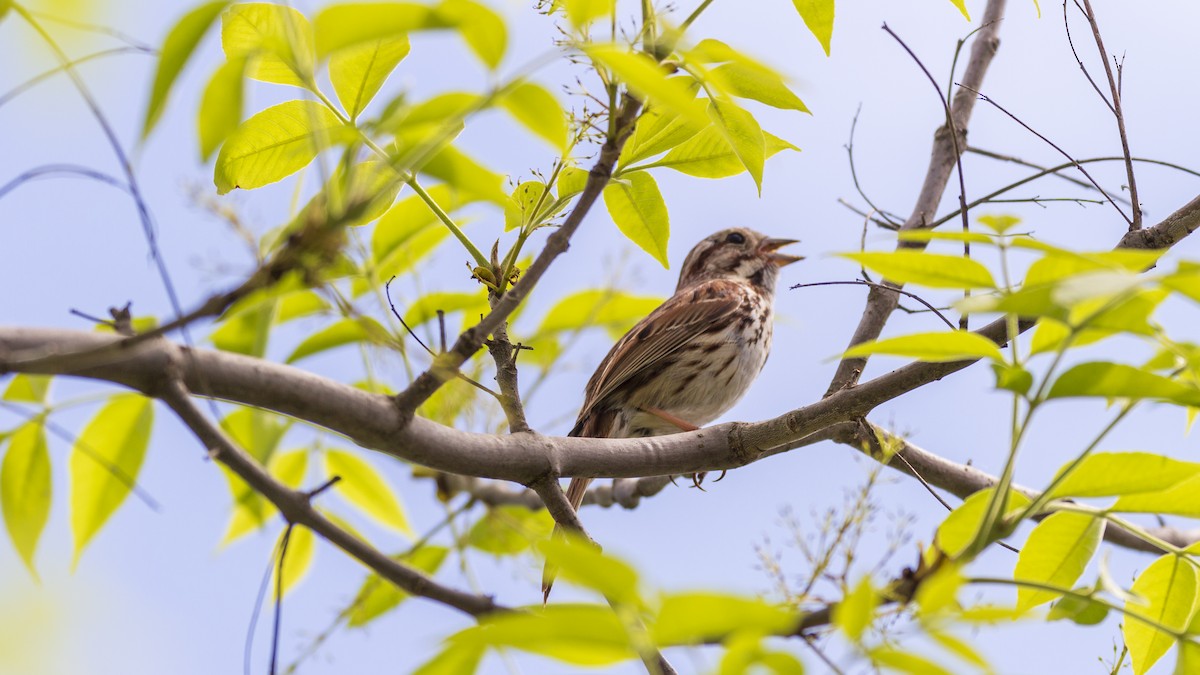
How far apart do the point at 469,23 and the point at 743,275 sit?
544 cm

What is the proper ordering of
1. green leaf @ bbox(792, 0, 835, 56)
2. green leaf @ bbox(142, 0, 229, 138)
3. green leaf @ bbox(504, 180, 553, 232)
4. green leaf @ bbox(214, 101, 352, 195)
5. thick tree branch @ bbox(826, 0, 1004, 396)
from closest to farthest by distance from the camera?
green leaf @ bbox(142, 0, 229, 138) → green leaf @ bbox(792, 0, 835, 56) → green leaf @ bbox(214, 101, 352, 195) → green leaf @ bbox(504, 180, 553, 232) → thick tree branch @ bbox(826, 0, 1004, 396)

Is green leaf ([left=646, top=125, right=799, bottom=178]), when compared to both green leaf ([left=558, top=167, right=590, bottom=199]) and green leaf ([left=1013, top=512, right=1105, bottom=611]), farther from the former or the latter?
green leaf ([left=1013, top=512, right=1105, bottom=611])

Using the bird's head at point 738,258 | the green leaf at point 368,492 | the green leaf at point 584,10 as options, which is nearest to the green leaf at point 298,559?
the green leaf at point 368,492

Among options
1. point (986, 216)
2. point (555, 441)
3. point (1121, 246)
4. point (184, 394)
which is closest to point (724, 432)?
point (555, 441)

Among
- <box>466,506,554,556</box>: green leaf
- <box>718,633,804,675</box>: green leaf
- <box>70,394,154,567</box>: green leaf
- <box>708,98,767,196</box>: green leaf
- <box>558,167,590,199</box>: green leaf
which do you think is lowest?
<box>718,633,804,675</box>: green leaf

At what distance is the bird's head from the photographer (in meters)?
6.61

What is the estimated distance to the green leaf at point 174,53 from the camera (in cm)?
135

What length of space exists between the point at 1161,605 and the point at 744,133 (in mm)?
1272

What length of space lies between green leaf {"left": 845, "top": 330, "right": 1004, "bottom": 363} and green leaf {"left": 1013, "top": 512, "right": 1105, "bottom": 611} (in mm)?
753

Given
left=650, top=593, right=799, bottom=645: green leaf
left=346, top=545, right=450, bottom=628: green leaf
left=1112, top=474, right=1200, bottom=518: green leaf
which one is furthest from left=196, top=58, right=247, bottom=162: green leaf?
left=346, top=545, right=450, bottom=628: green leaf

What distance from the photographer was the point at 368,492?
3.67 meters

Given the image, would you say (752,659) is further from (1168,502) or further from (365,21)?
(1168,502)

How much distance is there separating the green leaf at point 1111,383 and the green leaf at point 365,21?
0.94 m

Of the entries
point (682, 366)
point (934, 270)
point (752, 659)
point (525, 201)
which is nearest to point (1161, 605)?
point (934, 270)
